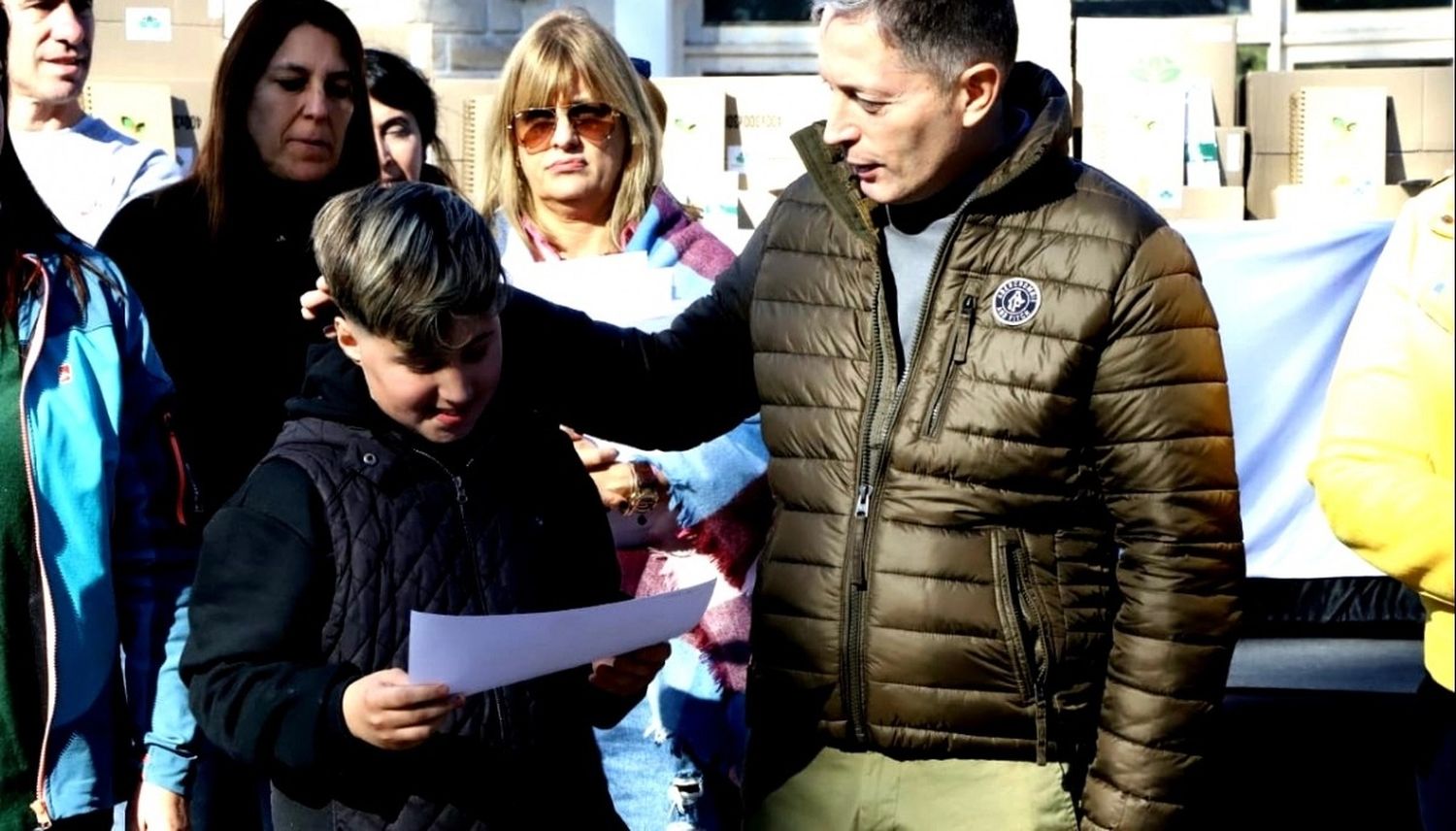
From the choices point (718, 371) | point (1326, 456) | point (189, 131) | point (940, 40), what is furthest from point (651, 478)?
point (189, 131)

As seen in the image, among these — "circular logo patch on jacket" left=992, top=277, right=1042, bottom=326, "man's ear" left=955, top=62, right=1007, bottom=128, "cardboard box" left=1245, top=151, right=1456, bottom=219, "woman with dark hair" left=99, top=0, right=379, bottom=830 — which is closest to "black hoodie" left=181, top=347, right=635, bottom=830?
"circular logo patch on jacket" left=992, top=277, right=1042, bottom=326

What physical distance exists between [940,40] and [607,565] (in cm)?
77

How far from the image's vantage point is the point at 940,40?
261 centimetres

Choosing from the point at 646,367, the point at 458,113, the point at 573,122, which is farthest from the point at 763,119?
the point at 646,367

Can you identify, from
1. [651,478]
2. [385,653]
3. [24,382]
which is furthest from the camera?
[651,478]

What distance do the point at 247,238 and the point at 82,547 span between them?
1008mm

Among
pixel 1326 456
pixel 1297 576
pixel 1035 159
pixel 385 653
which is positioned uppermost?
pixel 1035 159

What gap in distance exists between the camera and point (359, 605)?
230 cm

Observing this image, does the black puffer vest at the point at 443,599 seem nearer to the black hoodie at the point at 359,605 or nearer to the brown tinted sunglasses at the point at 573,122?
the black hoodie at the point at 359,605

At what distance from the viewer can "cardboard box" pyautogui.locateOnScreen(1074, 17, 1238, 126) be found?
6.68 meters

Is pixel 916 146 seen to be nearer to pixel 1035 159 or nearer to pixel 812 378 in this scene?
pixel 1035 159

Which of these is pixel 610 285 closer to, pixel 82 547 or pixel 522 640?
pixel 82 547

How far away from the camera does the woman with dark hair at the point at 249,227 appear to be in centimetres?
329

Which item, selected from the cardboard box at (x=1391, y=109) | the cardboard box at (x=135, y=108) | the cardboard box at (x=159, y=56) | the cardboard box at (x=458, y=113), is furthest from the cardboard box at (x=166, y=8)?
the cardboard box at (x=1391, y=109)
